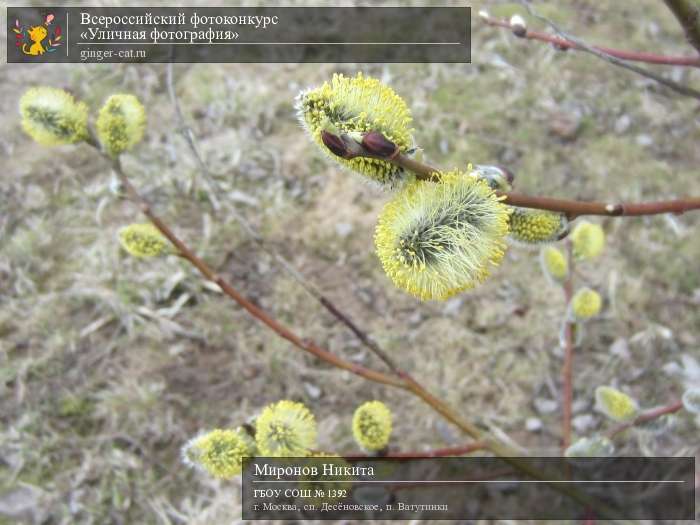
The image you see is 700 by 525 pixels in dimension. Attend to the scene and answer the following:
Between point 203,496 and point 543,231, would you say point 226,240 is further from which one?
point 543,231

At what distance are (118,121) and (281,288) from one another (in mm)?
830

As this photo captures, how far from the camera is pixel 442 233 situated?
644 millimetres

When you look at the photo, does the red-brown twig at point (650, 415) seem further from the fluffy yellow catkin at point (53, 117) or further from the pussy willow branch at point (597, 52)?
the fluffy yellow catkin at point (53, 117)

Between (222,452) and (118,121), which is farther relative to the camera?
(118,121)

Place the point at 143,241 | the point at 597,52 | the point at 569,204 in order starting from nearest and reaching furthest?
the point at 569,204
the point at 597,52
the point at 143,241

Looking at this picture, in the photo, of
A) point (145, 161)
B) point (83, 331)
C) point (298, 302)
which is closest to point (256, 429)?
point (298, 302)

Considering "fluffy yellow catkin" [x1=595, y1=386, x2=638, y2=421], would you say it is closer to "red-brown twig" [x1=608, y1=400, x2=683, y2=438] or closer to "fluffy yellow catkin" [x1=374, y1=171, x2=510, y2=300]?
"red-brown twig" [x1=608, y1=400, x2=683, y2=438]

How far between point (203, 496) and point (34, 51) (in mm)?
1640

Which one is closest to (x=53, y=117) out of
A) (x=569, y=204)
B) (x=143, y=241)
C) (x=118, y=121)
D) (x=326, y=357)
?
(x=118, y=121)

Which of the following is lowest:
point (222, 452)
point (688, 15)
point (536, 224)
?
point (222, 452)

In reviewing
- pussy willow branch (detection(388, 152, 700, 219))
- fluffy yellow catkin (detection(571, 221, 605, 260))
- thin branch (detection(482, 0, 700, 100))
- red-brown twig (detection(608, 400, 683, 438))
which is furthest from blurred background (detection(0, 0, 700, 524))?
pussy willow branch (detection(388, 152, 700, 219))

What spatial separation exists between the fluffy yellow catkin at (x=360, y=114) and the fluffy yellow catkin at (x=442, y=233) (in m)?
0.04

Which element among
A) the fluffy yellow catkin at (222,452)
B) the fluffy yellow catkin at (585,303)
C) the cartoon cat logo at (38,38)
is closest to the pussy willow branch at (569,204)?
the fluffy yellow catkin at (585,303)

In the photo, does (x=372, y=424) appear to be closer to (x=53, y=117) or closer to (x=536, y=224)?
(x=536, y=224)
